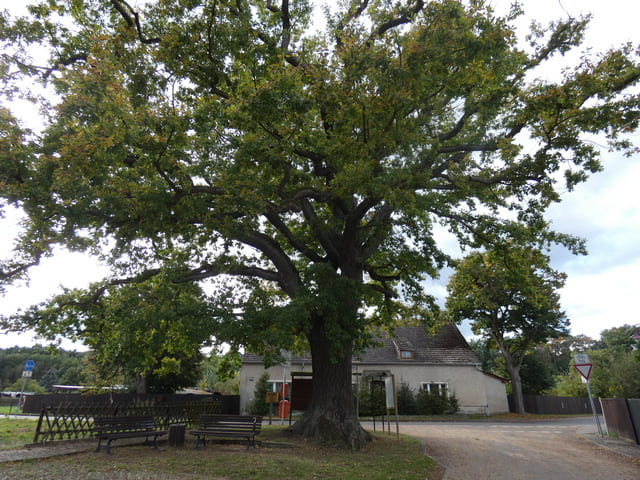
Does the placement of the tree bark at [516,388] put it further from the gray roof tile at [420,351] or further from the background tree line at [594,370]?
the gray roof tile at [420,351]

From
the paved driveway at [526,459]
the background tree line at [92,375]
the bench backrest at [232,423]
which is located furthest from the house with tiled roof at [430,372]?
the bench backrest at [232,423]

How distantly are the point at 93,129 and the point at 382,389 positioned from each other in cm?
2311

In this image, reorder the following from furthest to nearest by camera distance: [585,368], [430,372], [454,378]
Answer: [430,372], [454,378], [585,368]

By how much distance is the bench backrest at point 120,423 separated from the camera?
10.4 metres

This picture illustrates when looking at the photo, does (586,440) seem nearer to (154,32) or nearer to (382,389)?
(382,389)

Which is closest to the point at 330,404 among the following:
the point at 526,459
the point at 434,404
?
the point at 526,459

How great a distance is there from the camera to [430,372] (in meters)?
31.0

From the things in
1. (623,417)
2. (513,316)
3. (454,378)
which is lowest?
(623,417)

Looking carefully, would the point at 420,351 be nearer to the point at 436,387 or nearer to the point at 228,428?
the point at 436,387

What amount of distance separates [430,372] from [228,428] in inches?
905

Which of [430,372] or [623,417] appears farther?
[430,372]

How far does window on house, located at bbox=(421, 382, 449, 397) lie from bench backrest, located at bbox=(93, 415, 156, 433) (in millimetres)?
23642

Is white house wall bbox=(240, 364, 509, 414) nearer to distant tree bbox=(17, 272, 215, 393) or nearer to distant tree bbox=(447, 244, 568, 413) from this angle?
distant tree bbox=(447, 244, 568, 413)

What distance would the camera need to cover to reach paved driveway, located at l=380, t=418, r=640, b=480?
30.5 ft
